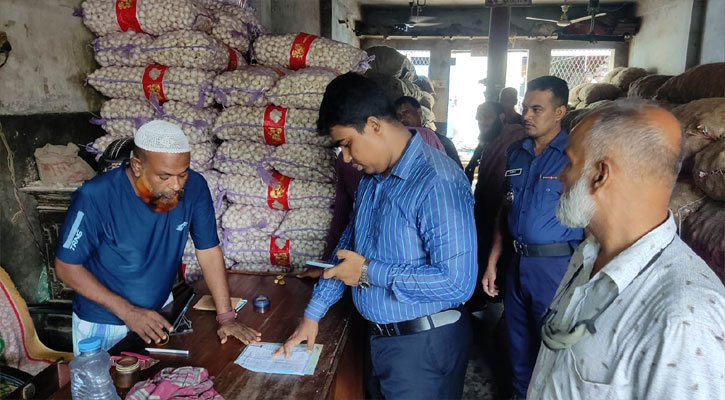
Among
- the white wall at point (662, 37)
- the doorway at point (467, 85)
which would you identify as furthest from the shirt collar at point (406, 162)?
the doorway at point (467, 85)

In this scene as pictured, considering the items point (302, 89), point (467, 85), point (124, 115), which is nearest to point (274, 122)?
point (302, 89)

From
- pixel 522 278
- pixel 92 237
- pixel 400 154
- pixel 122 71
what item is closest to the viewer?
pixel 400 154

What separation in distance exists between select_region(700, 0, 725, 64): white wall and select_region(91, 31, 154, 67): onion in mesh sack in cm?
633

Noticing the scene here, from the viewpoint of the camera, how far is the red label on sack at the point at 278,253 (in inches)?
101

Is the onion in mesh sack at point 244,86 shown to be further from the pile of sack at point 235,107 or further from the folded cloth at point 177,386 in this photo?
the folded cloth at point 177,386

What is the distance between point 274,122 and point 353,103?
44.6 inches

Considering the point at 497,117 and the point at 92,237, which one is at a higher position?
the point at 497,117

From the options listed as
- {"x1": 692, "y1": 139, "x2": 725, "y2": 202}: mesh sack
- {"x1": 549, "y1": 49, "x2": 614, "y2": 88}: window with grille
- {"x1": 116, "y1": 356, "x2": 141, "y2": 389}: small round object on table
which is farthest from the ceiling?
{"x1": 116, "y1": 356, "x2": 141, "y2": 389}: small round object on table

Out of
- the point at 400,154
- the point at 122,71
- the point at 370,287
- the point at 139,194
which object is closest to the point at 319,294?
the point at 370,287

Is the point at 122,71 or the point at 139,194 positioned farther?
the point at 122,71

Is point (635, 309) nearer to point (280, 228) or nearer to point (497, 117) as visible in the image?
point (280, 228)

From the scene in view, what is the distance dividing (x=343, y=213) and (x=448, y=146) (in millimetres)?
1127

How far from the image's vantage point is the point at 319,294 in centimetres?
172

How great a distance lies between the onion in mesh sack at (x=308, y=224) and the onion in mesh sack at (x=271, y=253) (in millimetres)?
40
